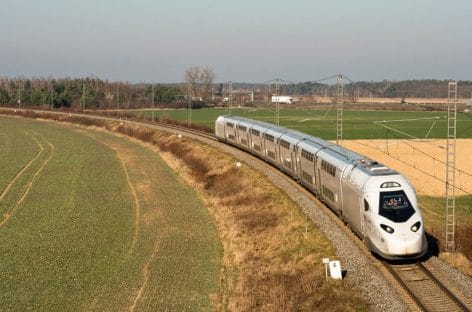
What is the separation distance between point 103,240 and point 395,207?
18637mm

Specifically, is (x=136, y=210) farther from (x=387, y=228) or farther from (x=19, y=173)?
(x=387, y=228)

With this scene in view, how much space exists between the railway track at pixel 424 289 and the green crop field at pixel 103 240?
8.45 metres

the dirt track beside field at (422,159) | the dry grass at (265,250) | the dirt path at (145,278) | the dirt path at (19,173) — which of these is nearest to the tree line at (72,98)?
the dirt path at (19,173)

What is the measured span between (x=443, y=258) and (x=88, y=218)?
24.6 meters

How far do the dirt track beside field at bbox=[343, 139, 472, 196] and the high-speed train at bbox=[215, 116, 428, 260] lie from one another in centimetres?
1340

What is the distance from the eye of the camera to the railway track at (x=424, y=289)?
2016cm

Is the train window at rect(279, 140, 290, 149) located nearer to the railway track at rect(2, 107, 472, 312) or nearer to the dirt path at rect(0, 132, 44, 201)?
the railway track at rect(2, 107, 472, 312)

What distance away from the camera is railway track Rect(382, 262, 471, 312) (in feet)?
66.1

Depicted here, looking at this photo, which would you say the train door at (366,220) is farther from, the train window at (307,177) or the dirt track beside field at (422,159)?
the dirt track beside field at (422,159)

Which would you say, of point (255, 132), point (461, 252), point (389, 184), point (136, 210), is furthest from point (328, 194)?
point (255, 132)

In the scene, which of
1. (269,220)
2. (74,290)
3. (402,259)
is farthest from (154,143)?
(402,259)

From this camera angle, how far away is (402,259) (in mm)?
23406

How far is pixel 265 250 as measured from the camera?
30.3 meters

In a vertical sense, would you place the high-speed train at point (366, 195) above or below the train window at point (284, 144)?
below
